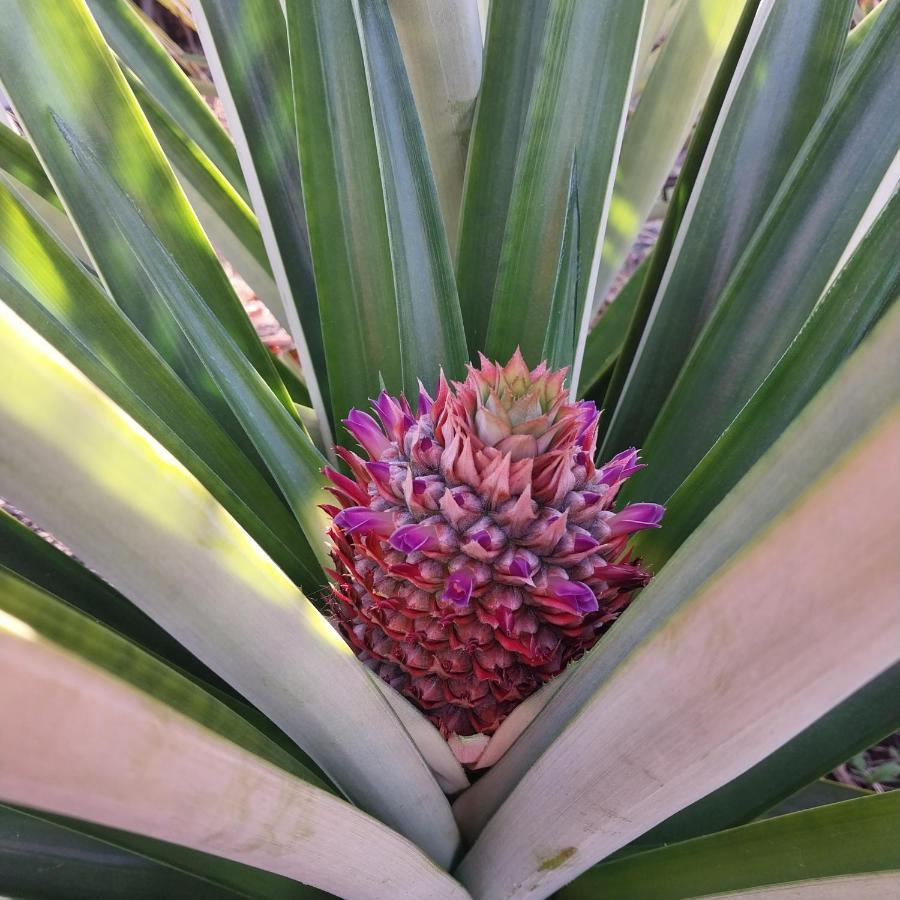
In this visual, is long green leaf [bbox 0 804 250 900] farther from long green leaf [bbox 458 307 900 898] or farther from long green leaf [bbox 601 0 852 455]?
long green leaf [bbox 601 0 852 455]

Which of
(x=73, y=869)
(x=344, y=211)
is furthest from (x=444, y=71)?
(x=73, y=869)

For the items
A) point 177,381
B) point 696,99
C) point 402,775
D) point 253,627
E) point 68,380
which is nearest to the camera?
point 68,380

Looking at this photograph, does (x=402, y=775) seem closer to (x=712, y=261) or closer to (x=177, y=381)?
(x=177, y=381)

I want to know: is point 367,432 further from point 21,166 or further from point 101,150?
point 21,166

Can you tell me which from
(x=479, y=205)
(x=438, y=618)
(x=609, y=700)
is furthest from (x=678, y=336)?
(x=609, y=700)

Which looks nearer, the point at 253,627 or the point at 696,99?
the point at 253,627

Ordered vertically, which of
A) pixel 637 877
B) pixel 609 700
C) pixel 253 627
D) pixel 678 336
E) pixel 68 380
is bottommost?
pixel 637 877

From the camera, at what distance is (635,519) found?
602 millimetres

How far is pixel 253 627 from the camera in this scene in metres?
0.39

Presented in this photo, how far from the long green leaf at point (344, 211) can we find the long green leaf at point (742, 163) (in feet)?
0.93

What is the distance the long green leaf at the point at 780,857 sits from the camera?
1.68 ft

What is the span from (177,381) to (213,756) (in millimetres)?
464

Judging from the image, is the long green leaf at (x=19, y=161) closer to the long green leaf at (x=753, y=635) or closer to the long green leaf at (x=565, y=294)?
the long green leaf at (x=565, y=294)

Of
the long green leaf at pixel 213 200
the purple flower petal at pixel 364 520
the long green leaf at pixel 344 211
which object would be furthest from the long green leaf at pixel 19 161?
the purple flower petal at pixel 364 520
